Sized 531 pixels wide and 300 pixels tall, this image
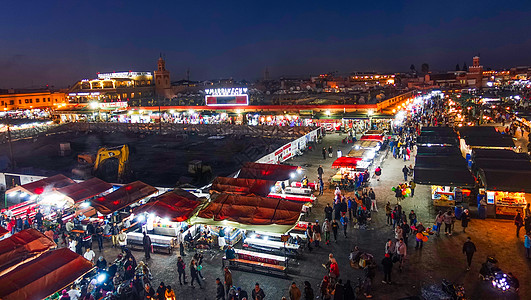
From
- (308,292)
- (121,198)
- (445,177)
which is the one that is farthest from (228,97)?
(308,292)

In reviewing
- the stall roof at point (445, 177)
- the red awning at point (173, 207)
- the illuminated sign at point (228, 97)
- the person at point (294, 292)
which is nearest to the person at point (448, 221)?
the stall roof at point (445, 177)

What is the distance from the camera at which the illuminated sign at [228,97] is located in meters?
49.3

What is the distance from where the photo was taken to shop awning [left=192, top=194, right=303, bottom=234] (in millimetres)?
11648

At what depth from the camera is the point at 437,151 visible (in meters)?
19.9

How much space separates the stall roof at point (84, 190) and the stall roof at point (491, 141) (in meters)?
20.6

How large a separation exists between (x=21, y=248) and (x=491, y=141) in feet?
78.1

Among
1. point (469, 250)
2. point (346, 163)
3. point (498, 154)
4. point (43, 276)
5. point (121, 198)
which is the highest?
point (498, 154)

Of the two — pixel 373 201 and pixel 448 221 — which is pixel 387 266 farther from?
pixel 373 201

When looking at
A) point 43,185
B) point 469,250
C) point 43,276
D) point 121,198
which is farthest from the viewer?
point 43,185

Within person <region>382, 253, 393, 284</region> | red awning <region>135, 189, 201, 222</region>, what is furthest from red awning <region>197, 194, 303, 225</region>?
person <region>382, 253, 393, 284</region>

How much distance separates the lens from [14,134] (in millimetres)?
43344

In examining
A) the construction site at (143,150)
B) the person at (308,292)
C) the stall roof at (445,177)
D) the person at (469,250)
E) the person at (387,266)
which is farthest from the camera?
the construction site at (143,150)

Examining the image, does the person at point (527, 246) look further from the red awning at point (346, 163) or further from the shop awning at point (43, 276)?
the shop awning at point (43, 276)

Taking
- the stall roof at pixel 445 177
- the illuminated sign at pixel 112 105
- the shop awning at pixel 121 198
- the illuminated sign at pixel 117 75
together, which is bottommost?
the shop awning at pixel 121 198
